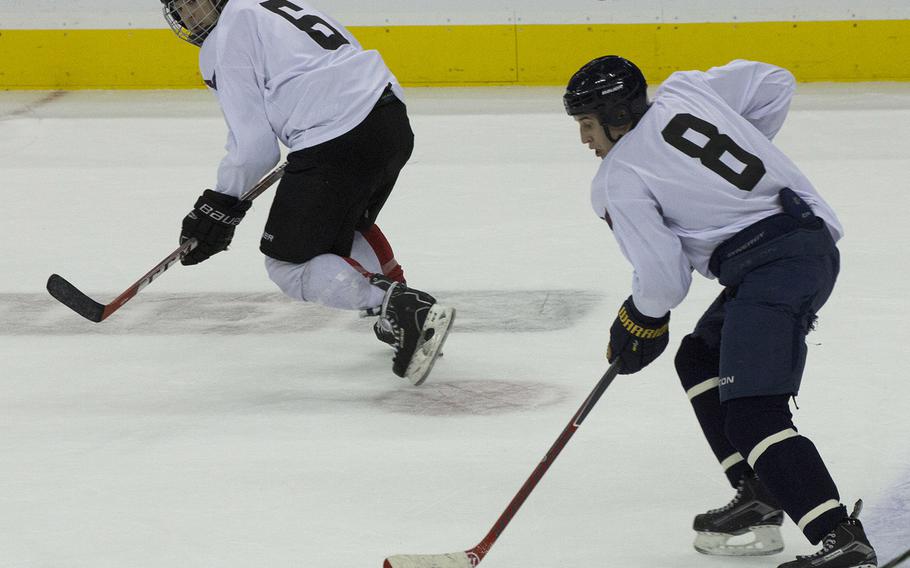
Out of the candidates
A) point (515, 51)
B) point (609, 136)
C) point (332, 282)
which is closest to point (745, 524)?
point (609, 136)

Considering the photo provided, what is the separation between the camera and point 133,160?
6.11 metres

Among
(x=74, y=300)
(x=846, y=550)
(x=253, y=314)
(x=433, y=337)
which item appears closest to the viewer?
(x=846, y=550)

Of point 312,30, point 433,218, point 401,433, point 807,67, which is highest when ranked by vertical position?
point 312,30

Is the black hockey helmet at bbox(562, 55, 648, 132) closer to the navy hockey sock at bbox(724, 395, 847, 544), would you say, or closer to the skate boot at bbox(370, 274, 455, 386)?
the navy hockey sock at bbox(724, 395, 847, 544)

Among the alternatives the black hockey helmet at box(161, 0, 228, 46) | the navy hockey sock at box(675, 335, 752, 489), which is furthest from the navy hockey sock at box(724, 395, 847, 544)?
the black hockey helmet at box(161, 0, 228, 46)

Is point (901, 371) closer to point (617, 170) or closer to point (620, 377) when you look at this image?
point (620, 377)

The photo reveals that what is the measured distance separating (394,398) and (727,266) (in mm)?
1153

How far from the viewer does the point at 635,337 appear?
2207 mm

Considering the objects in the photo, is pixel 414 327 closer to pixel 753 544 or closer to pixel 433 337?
pixel 433 337

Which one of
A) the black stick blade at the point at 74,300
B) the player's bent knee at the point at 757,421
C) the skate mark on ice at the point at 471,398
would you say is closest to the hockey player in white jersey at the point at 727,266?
the player's bent knee at the point at 757,421

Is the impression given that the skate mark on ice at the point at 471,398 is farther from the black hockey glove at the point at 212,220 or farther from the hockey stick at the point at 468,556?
the hockey stick at the point at 468,556

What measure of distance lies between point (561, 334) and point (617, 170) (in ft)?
4.61

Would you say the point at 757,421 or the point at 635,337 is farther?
the point at 635,337

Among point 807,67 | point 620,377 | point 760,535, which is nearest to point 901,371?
point 620,377
